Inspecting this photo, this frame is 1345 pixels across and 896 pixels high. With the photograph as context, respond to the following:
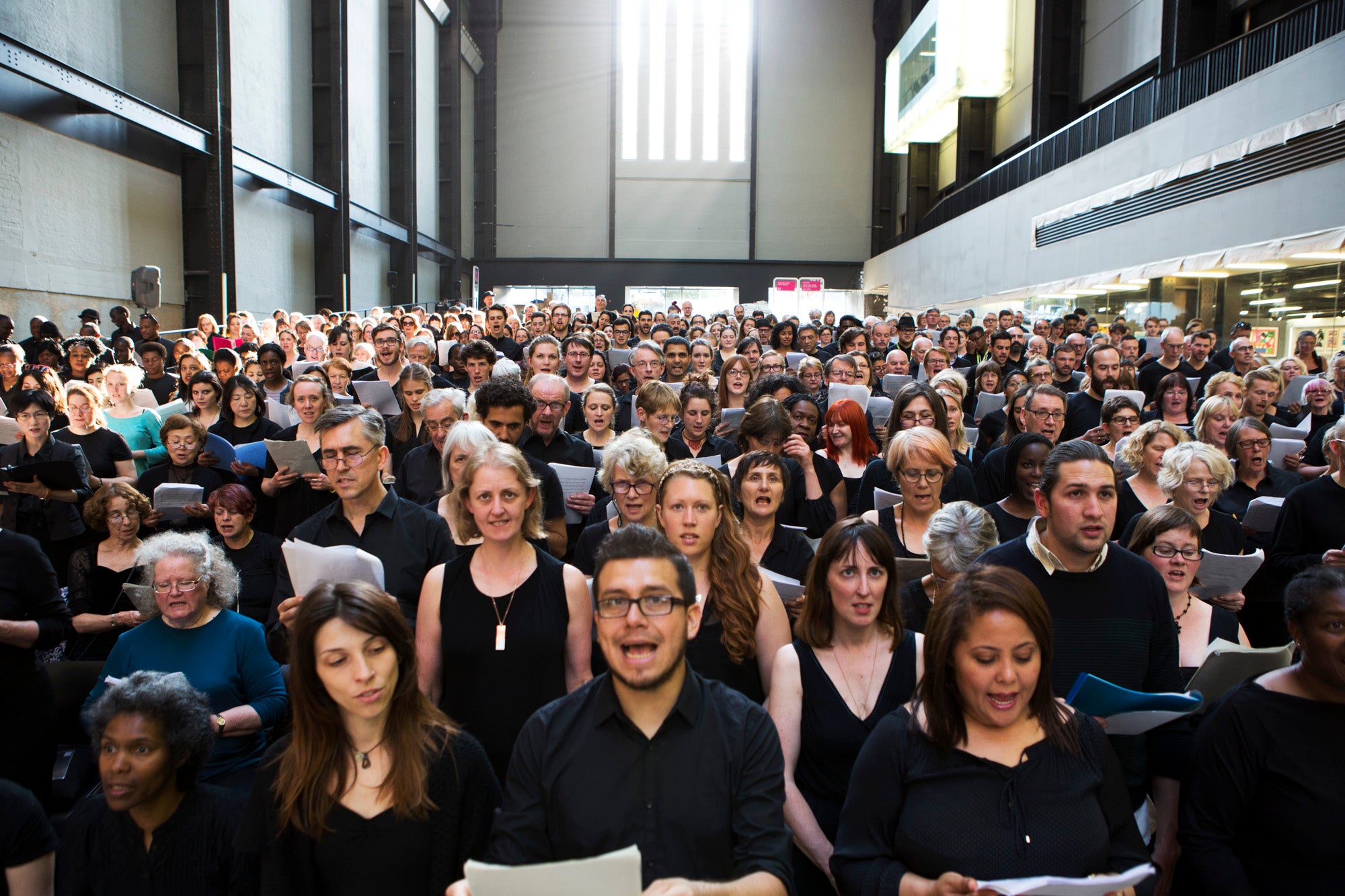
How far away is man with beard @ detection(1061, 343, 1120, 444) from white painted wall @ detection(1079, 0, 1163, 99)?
989cm

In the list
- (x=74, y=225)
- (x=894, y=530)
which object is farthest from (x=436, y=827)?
(x=74, y=225)

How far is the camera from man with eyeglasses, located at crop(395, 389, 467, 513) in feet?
17.3

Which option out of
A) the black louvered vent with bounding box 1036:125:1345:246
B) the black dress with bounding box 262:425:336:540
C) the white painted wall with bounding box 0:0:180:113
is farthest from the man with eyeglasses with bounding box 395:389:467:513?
the black louvered vent with bounding box 1036:125:1345:246

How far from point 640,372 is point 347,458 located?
4526mm

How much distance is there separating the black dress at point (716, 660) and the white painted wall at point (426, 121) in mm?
24314

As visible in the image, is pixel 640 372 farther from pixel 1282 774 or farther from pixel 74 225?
pixel 74 225

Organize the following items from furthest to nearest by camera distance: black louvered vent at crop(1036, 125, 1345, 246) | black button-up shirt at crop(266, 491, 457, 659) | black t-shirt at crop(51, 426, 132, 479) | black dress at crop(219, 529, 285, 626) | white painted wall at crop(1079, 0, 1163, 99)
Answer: white painted wall at crop(1079, 0, 1163, 99)
black louvered vent at crop(1036, 125, 1345, 246)
black t-shirt at crop(51, 426, 132, 479)
black dress at crop(219, 529, 285, 626)
black button-up shirt at crop(266, 491, 457, 659)

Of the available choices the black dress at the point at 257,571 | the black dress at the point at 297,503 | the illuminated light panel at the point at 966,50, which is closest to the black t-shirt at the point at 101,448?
the black dress at the point at 297,503

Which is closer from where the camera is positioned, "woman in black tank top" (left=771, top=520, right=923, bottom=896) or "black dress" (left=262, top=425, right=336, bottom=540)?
"woman in black tank top" (left=771, top=520, right=923, bottom=896)

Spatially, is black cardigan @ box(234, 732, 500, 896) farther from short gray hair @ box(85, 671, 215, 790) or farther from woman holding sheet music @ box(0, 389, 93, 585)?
woman holding sheet music @ box(0, 389, 93, 585)

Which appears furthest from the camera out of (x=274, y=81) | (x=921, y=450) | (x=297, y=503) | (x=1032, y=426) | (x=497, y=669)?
(x=274, y=81)

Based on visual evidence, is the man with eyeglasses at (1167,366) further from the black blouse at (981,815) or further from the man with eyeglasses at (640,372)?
the black blouse at (981,815)

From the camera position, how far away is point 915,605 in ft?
11.5

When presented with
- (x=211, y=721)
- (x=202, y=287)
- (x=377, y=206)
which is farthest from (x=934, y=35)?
(x=211, y=721)
